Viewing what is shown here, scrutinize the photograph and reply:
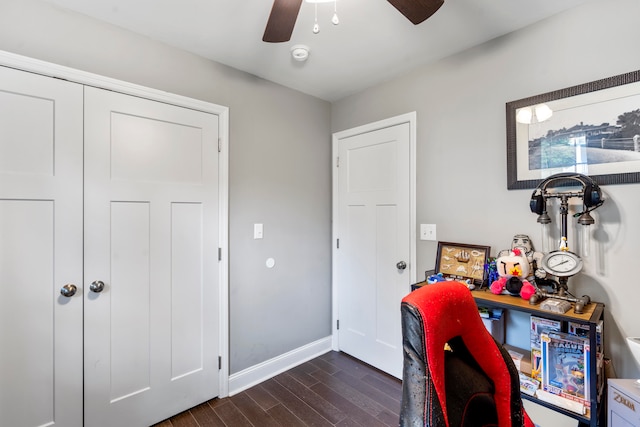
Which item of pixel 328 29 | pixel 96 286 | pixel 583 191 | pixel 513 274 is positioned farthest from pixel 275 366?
pixel 328 29

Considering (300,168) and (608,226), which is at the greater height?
(300,168)

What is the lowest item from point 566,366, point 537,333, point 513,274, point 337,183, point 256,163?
point 566,366

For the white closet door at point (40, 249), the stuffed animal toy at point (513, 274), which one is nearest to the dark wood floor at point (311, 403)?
the white closet door at point (40, 249)

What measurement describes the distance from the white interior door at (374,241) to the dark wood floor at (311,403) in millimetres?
236

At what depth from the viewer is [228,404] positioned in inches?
82.8

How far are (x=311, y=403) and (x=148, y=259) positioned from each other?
57.4 inches

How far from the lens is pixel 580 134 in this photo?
158 centimetres

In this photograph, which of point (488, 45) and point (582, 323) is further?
point (488, 45)

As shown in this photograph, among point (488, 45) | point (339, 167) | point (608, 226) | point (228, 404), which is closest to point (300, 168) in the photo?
point (339, 167)

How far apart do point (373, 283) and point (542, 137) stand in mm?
1564

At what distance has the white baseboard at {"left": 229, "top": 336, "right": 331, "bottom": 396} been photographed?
226cm

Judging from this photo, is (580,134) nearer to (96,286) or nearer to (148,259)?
(148,259)

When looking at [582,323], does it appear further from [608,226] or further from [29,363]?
[29,363]

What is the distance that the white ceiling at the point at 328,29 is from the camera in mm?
1608
